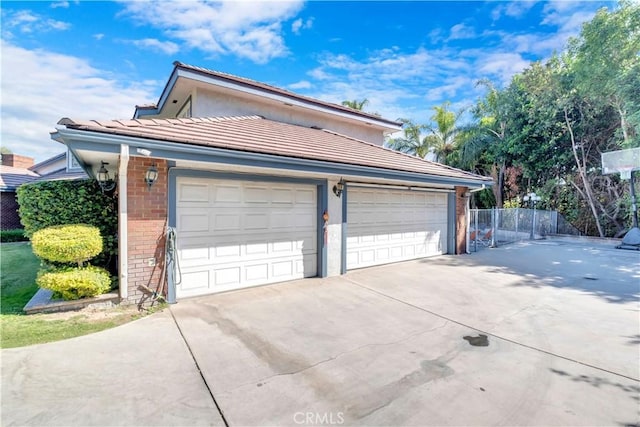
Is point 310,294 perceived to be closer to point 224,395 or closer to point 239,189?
point 239,189

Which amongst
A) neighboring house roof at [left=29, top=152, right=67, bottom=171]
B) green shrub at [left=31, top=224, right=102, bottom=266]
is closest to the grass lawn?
green shrub at [left=31, top=224, right=102, bottom=266]

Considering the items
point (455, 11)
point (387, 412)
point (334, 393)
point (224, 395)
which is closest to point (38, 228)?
point (224, 395)

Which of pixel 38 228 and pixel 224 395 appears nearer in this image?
pixel 224 395

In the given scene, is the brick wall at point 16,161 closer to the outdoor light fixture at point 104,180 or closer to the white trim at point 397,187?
→ the outdoor light fixture at point 104,180

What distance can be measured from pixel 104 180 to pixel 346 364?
572cm

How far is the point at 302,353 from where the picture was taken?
12.5 ft

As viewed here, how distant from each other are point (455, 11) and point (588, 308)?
957 cm

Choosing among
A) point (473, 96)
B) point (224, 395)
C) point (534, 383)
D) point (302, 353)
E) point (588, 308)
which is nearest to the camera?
point (224, 395)

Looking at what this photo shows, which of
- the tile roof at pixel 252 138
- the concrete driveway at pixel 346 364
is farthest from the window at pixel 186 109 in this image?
the concrete driveway at pixel 346 364

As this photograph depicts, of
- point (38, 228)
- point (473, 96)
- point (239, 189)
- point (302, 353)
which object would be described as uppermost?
point (473, 96)

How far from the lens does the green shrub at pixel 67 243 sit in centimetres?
484

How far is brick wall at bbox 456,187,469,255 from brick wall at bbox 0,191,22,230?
76.0 ft

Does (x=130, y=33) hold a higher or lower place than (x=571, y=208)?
higher

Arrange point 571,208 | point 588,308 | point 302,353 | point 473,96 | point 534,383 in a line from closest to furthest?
1. point 534,383
2. point 302,353
3. point 588,308
4. point 571,208
5. point 473,96
